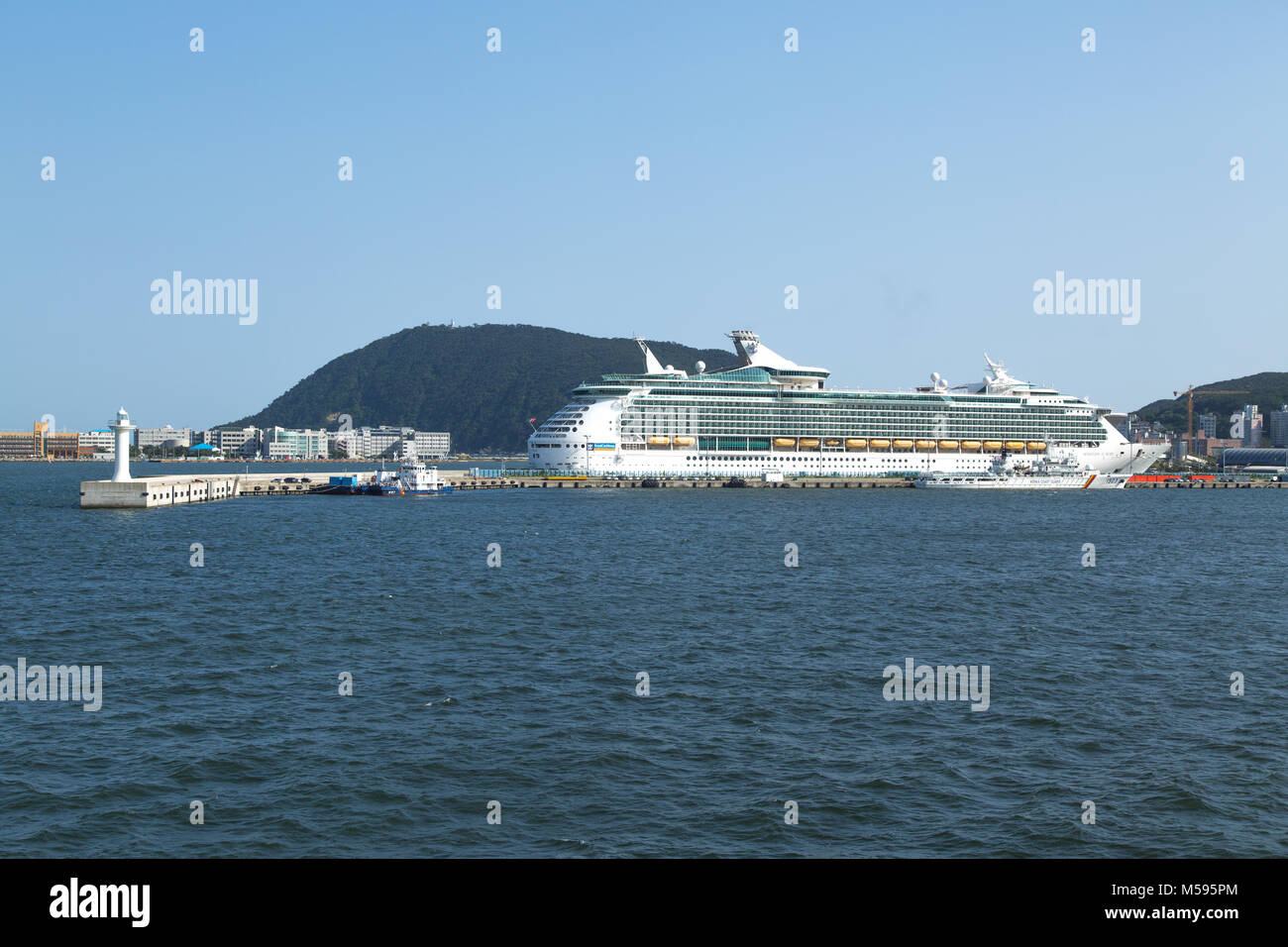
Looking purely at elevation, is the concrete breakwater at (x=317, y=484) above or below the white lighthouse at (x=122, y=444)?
below

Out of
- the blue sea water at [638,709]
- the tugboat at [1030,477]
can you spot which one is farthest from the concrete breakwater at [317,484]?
the blue sea water at [638,709]

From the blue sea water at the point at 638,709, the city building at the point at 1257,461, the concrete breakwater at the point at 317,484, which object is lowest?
the blue sea water at the point at 638,709

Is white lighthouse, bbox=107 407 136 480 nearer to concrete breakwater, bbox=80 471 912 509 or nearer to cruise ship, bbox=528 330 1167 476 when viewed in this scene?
concrete breakwater, bbox=80 471 912 509

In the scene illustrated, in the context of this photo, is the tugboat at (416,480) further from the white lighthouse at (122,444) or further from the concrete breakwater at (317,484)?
the white lighthouse at (122,444)
